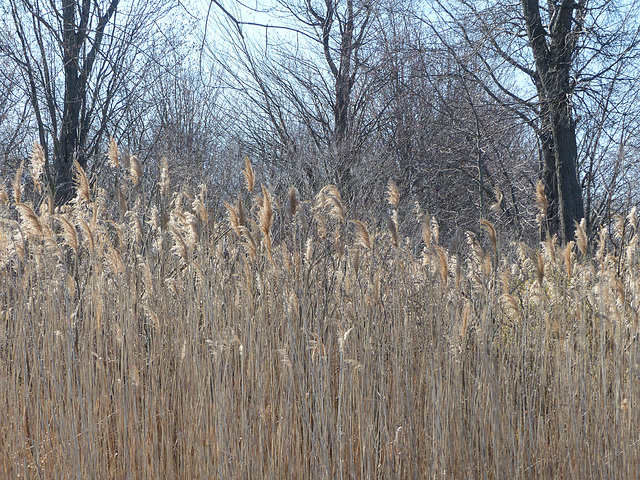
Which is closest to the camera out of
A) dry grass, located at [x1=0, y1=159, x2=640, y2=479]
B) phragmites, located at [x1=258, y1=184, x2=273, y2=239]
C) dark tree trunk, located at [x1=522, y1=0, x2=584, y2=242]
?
phragmites, located at [x1=258, y1=184, x2=273, y2=239]

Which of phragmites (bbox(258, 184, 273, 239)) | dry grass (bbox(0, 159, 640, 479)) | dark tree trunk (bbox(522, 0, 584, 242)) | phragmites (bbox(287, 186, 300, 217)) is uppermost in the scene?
dark tree trunk (bbox(522, 0, 584, 242))

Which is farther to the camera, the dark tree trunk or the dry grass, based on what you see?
the dark tree trunk

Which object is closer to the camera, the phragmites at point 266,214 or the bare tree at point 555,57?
the phragmites at point 266,214

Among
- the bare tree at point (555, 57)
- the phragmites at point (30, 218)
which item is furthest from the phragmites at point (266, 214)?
the bare tree at point (555, 57)

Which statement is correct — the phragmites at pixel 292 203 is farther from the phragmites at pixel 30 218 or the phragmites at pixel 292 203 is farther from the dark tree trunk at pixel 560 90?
the dark tree trunk at pixel 560 90

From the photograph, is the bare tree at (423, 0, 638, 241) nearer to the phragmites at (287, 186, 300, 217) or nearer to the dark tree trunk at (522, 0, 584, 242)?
the dark tree trunk at (522, 0, 584, 242)

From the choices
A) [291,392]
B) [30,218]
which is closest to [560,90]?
[291,392]

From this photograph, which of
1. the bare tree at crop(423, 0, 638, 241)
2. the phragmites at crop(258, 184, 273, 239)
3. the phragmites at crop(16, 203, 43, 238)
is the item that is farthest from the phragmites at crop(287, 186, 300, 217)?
the bare tree at crop(423, 0, 638, 241)

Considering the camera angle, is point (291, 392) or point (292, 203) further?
point (291, 392)

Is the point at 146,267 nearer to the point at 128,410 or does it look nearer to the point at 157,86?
the point at 128,410

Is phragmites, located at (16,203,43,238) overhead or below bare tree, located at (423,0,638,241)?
below

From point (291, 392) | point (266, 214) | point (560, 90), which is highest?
point (560, 90)

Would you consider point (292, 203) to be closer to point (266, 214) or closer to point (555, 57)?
point (266, 214)

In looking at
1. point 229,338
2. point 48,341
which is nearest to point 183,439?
point 229,338
